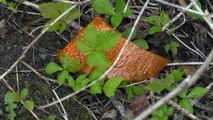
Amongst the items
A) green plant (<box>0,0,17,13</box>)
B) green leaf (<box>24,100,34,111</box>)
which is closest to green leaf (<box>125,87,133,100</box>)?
green leaf (<box>24,100,34,111</box>)

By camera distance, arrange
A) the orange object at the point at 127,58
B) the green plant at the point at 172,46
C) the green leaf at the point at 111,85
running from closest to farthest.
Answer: the green leaf at the point at 111,85
the orange object at the point at 127,58
the green plant at the point at 172,46

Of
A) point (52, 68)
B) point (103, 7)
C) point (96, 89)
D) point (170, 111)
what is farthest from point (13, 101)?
point (170, 111)

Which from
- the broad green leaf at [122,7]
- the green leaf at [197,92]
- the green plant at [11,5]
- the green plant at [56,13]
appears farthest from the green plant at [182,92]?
the green plant at [11,5]

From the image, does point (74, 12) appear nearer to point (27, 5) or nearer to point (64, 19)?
point (64, 19)

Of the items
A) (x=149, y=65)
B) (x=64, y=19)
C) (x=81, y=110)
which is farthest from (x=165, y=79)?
(x=64, y=19)

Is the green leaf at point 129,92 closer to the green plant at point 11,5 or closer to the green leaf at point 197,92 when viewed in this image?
the green leaf at point 197,92

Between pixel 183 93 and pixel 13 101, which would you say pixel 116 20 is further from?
pixel 13 101
